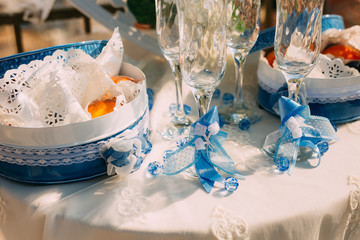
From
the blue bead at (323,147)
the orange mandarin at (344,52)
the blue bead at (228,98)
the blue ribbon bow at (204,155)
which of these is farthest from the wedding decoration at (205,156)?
the orange mandarin at (344,52)

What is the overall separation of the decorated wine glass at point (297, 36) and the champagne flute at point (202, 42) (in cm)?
15

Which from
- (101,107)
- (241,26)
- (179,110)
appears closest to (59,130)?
(101,107)

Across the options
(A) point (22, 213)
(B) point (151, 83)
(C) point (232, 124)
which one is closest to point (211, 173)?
(C) point (232, 124)

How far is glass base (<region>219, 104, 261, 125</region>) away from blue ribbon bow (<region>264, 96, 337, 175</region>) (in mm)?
180

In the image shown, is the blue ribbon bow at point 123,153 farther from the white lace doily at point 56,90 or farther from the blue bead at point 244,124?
the blue bead at point 244,124

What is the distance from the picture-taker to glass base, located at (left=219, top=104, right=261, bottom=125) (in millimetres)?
1079

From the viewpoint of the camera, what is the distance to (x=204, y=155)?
2.73ft

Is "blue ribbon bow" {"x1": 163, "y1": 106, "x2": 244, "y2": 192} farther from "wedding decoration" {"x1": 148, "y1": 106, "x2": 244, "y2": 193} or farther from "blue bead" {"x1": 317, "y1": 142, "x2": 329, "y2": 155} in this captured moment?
"blue bead" {"x1": 317, "y1": 142, "x2": 329, "y2": 155}

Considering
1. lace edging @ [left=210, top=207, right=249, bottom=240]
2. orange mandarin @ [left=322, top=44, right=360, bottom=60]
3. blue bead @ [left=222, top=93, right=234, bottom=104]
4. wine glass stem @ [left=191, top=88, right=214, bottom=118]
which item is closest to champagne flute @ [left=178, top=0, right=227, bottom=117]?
wine glass stem @ [left=191, top=88, right=214, bottom=118]

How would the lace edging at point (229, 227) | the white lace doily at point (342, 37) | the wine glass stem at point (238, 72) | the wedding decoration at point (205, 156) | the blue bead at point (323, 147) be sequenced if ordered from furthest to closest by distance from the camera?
the white lace doily at point (342, 37) → the wine glass stem at point (238, 72) → the blue bead at point (323, 147) → the wedding decoration at point (205, 156) → the lace edging at point (229, 227)

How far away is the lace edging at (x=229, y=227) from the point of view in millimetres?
708

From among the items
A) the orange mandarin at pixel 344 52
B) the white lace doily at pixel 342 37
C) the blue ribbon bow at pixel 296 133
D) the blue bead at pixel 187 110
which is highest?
the white lace doily at pixel 342 37

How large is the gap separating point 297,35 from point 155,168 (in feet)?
1.33

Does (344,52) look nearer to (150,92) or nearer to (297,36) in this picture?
(297,36)
